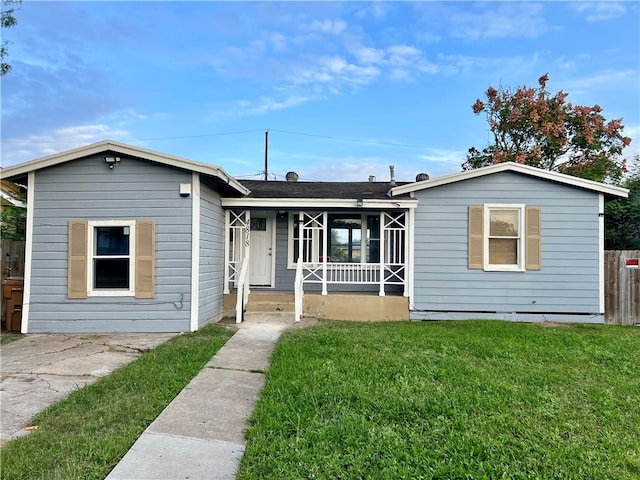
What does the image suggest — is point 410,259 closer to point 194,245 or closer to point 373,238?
point 373,238

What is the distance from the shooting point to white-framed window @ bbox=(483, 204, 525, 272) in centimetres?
786

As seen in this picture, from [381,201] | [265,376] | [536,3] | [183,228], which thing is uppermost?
[536,3]

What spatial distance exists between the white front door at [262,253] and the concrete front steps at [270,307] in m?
0.90

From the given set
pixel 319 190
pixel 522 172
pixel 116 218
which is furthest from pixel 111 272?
pixel 522 172

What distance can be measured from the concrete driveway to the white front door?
3.06m

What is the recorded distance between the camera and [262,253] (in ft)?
30.3

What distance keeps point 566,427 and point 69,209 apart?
7532 mm

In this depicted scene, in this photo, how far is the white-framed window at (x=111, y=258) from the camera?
21.4 ft

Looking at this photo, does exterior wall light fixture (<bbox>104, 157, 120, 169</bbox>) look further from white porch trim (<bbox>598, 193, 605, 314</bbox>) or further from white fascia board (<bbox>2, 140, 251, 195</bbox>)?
white porch trim (<bbox>598, 193, 605, 314</bbox>)

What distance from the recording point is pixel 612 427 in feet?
9.68

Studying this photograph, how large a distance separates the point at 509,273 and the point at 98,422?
7.58m

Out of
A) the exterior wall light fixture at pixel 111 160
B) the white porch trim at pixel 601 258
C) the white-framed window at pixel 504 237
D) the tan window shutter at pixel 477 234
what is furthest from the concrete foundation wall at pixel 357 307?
the white porch trim at pixel 601 258

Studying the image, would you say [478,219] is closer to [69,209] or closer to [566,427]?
[566,427]

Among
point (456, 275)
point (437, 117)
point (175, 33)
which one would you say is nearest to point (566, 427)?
point (456, 275)
